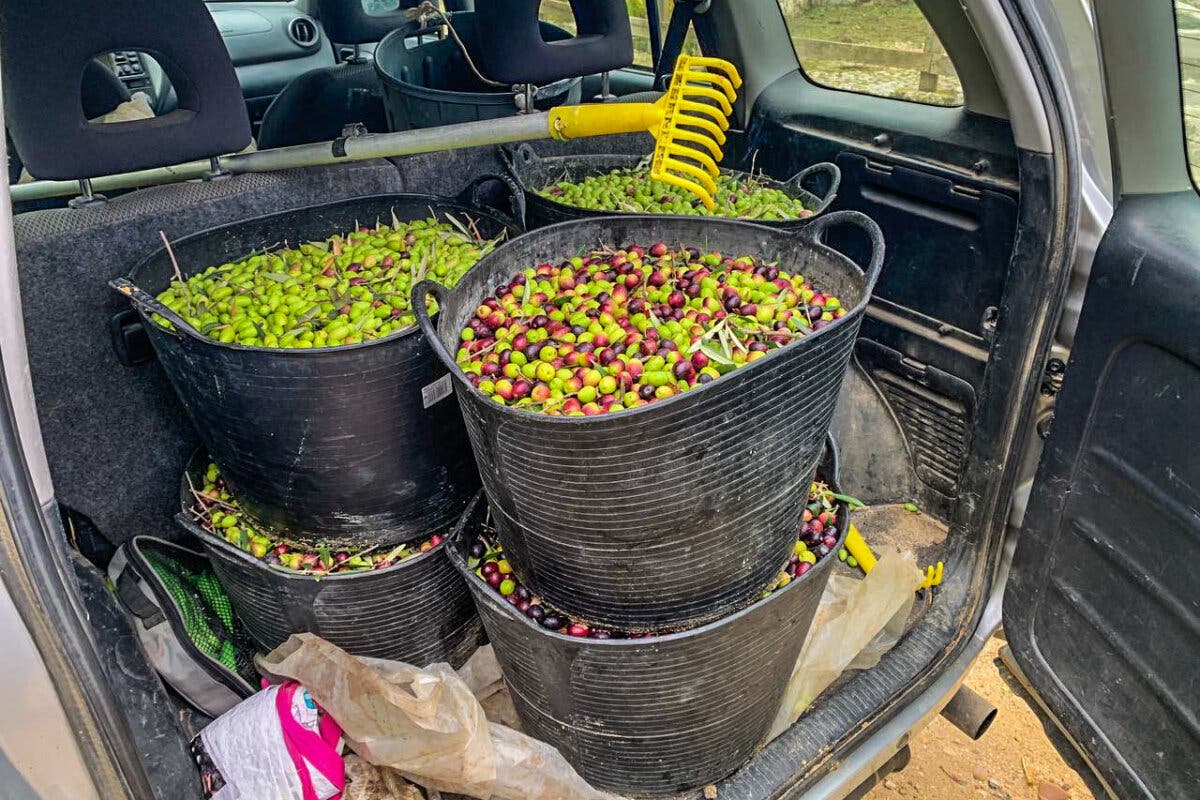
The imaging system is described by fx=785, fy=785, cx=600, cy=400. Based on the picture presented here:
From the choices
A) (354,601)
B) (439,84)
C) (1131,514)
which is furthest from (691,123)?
(439,84)

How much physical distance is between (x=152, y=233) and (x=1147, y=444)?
7.56 feet

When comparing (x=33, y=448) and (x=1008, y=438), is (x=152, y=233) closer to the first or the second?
(x=33, y=448)

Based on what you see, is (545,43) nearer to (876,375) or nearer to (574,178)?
(574,178)

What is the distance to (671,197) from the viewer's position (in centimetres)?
262

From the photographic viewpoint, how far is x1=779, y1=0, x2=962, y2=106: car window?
2238 millimetres

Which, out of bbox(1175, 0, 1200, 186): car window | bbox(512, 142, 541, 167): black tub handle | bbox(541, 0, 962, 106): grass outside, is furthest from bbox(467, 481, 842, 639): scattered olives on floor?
bbox(512, 142, 541, 167): black tub handle

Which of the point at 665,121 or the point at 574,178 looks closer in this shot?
the point at 665,121

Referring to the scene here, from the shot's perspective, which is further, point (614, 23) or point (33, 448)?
point (614, 23)

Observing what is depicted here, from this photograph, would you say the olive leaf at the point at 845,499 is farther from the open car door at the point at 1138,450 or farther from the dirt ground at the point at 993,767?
the dirt ground at the point at 993,767

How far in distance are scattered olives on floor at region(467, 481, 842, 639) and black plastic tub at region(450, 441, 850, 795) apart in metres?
0.03

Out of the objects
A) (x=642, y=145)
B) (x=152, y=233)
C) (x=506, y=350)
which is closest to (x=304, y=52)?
(x=642, y=145)

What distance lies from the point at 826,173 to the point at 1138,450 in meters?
1.38

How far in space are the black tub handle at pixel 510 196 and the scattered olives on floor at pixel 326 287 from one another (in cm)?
17

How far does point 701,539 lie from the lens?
1.44 metres
